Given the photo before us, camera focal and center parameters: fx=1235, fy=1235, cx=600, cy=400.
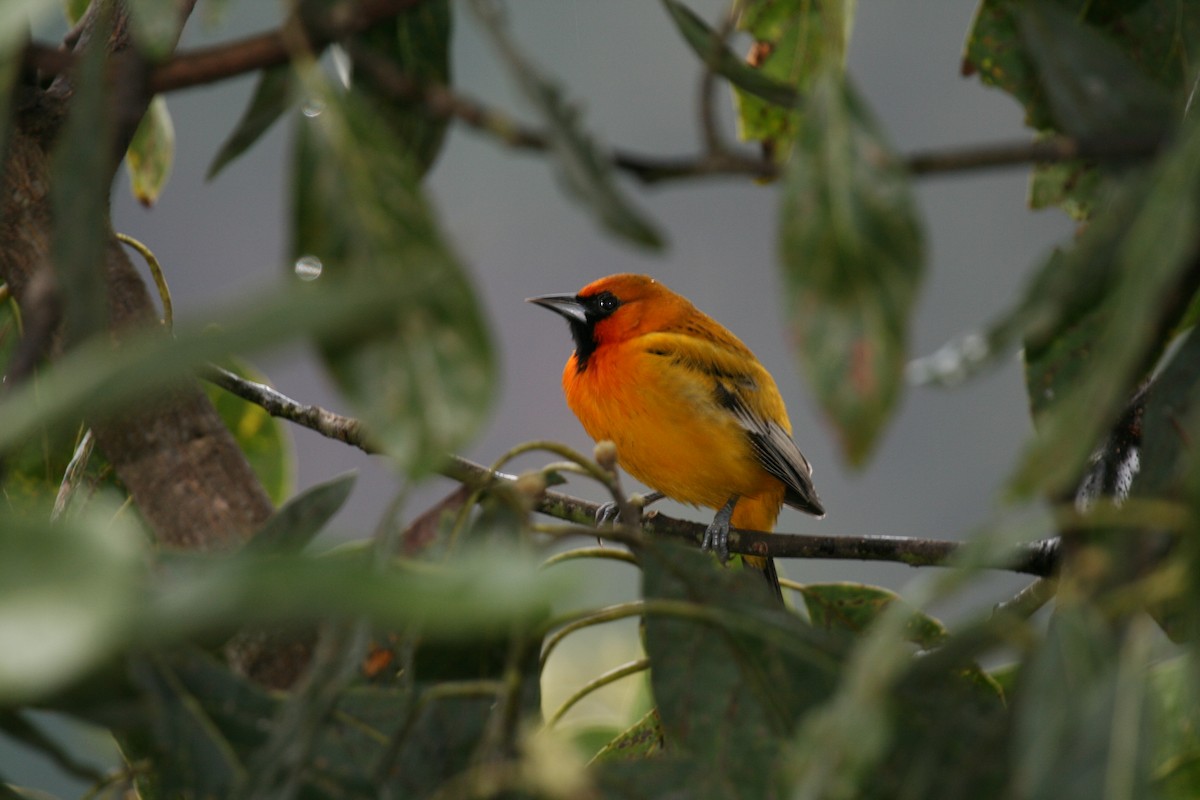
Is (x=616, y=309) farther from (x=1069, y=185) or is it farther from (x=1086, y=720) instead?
(x=1086, y=720)

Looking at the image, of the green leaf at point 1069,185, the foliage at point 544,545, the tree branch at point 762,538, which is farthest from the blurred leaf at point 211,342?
the green leaf at point 1069,185

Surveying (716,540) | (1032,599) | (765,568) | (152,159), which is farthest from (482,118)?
(765,568)

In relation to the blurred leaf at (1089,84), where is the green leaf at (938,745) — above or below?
below

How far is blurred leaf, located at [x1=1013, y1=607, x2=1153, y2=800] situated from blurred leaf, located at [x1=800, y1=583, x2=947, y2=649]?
2.65ft

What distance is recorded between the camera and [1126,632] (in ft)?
2.18

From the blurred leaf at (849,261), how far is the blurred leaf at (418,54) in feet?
1.16

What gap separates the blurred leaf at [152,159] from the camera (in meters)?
1.71

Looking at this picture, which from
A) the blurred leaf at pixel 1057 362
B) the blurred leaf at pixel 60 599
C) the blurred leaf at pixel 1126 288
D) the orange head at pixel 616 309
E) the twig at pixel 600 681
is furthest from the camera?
the orange head at pixel 616 309

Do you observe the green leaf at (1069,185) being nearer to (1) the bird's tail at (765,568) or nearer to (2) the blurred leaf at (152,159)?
(2) the blurred leaf at (152,159)

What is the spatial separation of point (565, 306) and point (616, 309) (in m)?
0.14

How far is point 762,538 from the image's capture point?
1630mm

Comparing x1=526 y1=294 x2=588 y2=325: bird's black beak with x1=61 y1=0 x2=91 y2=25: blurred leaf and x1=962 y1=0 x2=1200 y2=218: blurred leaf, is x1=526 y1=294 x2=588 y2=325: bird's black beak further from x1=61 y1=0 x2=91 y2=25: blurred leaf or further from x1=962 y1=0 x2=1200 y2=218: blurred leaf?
x1=962 y1=0 x2=1200 y2=218: blurred leaf

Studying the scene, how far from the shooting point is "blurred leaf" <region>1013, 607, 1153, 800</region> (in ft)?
1.99

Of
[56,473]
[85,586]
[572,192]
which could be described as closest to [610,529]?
[572,192]
